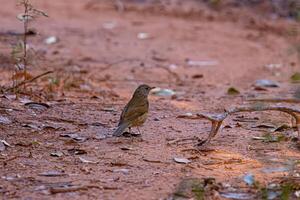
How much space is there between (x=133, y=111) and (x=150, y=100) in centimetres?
188

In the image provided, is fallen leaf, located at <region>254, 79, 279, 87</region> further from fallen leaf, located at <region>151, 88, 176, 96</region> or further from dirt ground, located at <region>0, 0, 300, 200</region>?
fallen leaf, located at <region>151, 88, 176, 96</region>

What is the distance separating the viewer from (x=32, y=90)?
787 centimetres

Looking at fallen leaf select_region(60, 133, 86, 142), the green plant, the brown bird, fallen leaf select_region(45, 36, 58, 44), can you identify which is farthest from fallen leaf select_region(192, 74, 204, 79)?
fallen leaf select_region(60, 133, 86, 142)

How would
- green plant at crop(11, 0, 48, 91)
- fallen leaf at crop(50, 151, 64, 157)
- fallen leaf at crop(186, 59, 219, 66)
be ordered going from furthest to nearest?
fallen leaf at crop(186, 59, 219, 66) < green plant at crop(11, 0, 48, 91) < fallen leaf at crop(50, 151, 64, 157)

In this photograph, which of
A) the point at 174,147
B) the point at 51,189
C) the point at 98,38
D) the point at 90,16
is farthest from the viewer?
the point at 90,16

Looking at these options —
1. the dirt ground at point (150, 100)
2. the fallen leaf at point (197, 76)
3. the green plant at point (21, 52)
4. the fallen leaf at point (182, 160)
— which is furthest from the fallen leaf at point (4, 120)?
the fallen leaf at point (197, 76)

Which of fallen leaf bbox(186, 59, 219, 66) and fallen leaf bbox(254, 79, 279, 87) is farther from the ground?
fallen leaf bbox(186, 59, 219, 66)

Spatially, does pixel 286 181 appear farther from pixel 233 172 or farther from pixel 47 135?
pixel 47 135

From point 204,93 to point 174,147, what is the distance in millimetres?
3063

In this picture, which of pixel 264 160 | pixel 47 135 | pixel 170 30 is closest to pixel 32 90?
pixel 47 135

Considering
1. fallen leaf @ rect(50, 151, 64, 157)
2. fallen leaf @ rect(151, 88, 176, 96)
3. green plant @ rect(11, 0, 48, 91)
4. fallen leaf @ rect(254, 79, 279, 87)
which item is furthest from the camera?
fallen leaf @ rect(254, 79, 279, 87)

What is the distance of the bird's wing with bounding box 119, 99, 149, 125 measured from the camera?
6.33 metres

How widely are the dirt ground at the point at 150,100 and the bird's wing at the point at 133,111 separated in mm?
151

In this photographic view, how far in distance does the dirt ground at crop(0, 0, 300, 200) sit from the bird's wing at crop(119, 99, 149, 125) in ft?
0.50
